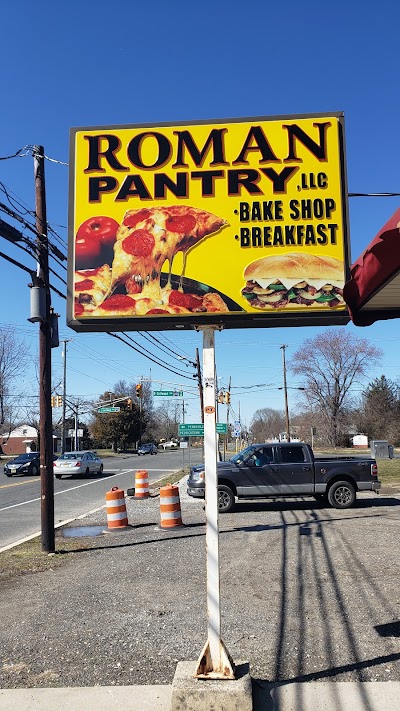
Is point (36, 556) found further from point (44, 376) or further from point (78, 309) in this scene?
point (78, 309)

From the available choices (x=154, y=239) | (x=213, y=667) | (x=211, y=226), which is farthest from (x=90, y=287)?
(x=213, y=667)

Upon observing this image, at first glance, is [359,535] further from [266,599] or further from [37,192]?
[37,192]

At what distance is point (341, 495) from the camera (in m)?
14.0

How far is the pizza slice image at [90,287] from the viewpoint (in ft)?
15.4

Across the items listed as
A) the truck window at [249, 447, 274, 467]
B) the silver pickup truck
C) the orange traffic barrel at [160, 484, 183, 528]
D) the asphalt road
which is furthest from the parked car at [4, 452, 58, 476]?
the orange traffic barrel at [160, 484, 183, 528]

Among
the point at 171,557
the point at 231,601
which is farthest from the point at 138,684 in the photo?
the point at 171,557

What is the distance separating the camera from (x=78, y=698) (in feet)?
13.1

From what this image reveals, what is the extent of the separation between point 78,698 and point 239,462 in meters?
10.5

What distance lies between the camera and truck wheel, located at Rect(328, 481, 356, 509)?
548 inches

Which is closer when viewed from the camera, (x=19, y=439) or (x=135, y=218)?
(x=135, y=218)

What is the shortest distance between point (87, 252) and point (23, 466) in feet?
95.3

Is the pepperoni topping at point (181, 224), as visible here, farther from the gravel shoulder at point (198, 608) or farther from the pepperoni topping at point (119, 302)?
the gravel shoulder at point (198, 608)

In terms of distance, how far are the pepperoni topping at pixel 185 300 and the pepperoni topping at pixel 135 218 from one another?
672 mm

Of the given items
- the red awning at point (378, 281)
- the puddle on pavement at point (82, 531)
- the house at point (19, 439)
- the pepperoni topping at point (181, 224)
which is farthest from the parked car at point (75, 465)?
the house at point (19, 439)
